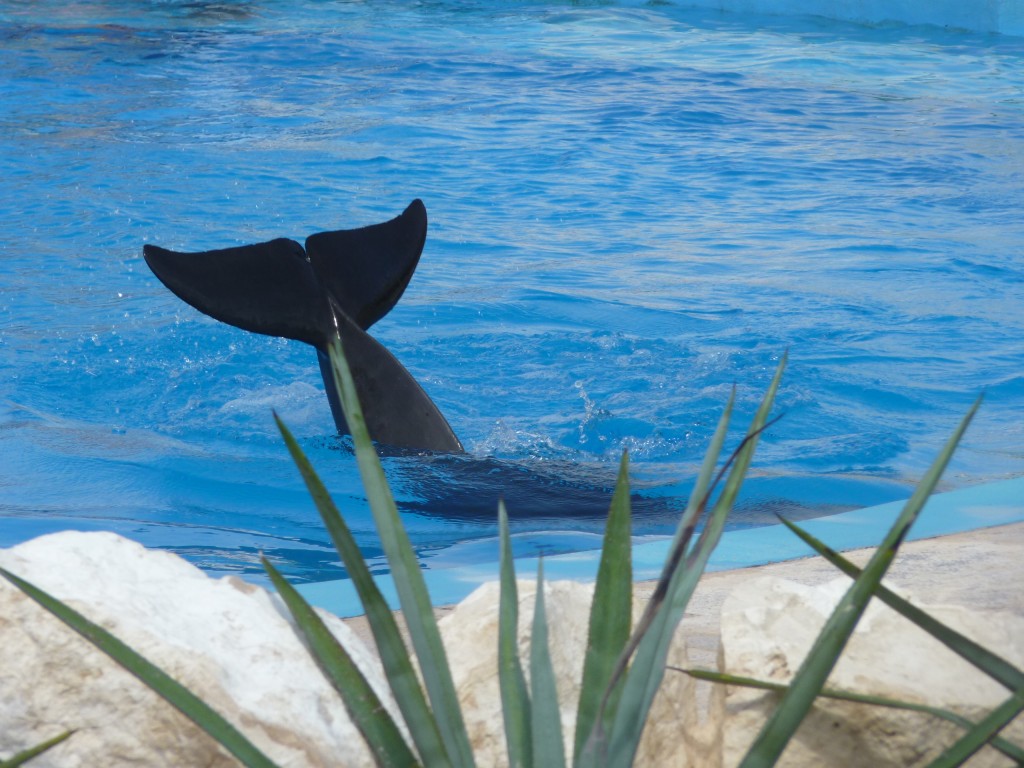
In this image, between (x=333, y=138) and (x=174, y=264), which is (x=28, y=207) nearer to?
(x=333, y=138)

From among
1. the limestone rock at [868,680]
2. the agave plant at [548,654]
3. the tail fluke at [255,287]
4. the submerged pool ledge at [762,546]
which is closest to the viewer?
the agave plant at [548,654]

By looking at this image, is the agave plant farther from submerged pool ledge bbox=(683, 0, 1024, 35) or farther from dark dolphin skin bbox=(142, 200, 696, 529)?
submerged pool ledge bbox=(683, 0, 1024, 35)

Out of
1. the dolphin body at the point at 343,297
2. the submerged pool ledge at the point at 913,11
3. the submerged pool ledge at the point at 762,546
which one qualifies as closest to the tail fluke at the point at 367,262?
the dolphin body at the point at 343,297

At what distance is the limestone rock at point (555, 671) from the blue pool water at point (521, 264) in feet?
6.02

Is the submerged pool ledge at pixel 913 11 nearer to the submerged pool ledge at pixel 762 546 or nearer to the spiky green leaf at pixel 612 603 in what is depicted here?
the submerged pool ledge at pixel 762 546

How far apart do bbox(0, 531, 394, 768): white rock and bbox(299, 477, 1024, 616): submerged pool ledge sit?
1.08 m

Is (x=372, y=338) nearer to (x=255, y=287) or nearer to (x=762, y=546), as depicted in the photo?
(x=255, y=287)

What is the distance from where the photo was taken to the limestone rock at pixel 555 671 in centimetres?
193

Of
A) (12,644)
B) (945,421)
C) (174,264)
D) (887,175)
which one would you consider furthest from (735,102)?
(12,644)

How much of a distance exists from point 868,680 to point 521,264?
6282mm

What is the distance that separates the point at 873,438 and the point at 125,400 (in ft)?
11.5

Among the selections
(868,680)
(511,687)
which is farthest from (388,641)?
(868,680)

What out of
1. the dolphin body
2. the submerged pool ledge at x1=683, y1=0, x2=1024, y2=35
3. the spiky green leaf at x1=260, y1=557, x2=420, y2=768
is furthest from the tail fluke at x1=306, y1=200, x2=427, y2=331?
the submerged pool ledge at x1=683, y1=0, x2=1024, y2=35

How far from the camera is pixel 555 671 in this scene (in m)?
1.98
